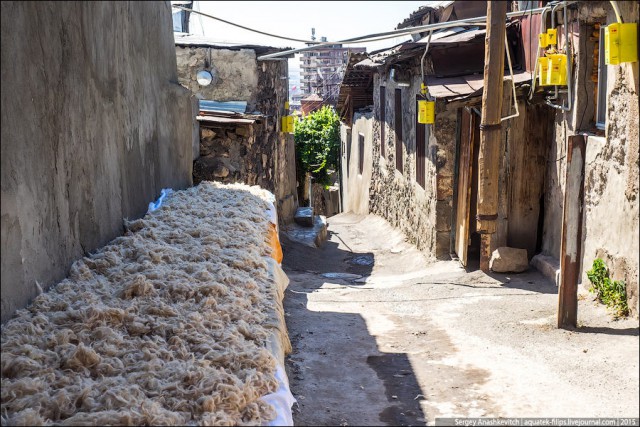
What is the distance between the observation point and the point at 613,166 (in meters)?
5.71

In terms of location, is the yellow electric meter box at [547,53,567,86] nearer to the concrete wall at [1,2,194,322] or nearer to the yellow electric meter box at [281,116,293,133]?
the concrete wall at [1,2,194,322]

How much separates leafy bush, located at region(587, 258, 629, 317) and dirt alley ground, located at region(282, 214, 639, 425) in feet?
0.35

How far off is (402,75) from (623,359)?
748 cm

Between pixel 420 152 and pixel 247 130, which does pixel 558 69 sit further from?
pixel 247 130

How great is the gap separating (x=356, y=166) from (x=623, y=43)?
14.7m

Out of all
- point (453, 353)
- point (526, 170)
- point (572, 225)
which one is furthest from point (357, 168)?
point (453, 353)

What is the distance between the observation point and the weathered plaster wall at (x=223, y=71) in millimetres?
11320

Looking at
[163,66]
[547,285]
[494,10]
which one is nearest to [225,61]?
[163,66]

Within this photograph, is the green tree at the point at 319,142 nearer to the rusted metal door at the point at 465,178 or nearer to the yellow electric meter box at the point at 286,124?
the yellow electric meter box at the point at 286,124

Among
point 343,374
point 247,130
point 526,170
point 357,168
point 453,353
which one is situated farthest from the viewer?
point 357,168

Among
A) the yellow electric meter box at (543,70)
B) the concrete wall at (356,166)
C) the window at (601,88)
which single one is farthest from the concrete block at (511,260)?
the concrete wall at (356,166)

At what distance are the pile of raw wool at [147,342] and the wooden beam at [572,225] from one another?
2.40m

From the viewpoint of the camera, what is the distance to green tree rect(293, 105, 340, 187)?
2342 cm

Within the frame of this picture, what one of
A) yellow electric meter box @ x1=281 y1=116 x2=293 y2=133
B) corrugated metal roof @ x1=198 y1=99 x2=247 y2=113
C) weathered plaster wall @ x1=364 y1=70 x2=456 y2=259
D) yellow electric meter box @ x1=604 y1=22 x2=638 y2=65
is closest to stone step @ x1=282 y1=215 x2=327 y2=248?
weathered plaster wall @ x1=364 y1=70 x2=456 y2=259
